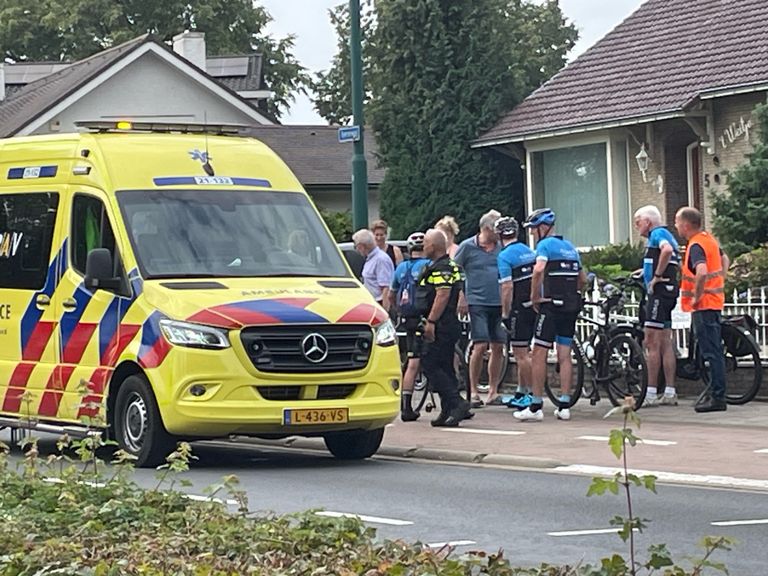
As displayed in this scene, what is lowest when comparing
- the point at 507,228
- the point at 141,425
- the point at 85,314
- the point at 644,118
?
the point at 141,425

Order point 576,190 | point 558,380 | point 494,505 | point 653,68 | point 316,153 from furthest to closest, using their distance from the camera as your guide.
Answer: point 316,153
point 576,190
point 653,68
point 558,380
point 494,505

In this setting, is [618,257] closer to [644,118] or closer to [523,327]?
[644,118]

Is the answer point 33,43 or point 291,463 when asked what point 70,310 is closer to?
point 291,463

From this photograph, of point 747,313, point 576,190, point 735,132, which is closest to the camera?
point 747,313

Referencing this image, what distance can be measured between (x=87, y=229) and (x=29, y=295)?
37.5 inches

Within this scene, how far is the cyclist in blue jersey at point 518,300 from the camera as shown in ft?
59.2

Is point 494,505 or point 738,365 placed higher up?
point 738,365

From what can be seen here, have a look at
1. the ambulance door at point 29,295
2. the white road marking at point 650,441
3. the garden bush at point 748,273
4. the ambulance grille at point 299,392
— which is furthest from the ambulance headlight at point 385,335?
the garden bush at point 748,273

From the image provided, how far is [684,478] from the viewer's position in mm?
12992

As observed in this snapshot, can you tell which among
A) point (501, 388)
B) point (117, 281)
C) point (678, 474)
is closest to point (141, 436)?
point (117, 281)

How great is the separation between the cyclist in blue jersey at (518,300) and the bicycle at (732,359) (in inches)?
37.6

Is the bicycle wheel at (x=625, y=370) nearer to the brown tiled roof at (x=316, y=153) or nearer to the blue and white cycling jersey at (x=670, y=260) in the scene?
the blue and white cycling jersey at (x=670, y=260)

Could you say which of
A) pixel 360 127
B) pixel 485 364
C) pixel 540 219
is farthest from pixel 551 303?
pixel 360 127

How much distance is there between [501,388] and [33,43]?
60.1m
